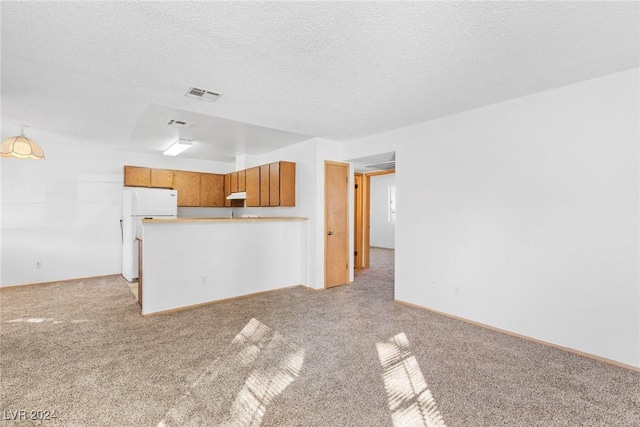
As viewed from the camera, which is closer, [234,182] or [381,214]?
[234,182]

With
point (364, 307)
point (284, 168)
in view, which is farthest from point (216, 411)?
point (284, 168)

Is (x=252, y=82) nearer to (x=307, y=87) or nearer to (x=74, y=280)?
(x=307, y=87)

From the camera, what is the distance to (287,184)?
5.02 meters

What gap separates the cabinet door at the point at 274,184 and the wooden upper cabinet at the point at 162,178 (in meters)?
2.42

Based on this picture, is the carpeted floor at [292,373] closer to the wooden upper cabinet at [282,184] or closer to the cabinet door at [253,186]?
the wooden upper cabinet at [282,184]

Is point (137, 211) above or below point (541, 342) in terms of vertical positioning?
above

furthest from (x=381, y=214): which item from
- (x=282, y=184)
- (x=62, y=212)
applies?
(x=62, y=212)

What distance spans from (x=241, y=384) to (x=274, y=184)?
3425 mm

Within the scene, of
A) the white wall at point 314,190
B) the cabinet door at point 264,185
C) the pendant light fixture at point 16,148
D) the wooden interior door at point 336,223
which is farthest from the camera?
the cabinet door at point 264,185

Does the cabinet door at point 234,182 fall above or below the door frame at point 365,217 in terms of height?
A: above

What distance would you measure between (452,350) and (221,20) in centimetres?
321

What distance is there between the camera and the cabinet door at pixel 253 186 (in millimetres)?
5537

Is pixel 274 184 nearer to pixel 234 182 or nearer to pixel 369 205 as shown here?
pixel 234 182

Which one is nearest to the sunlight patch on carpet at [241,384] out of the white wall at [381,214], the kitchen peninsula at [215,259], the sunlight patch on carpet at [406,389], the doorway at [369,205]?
the sunlight patch on carpet at [406,389]
